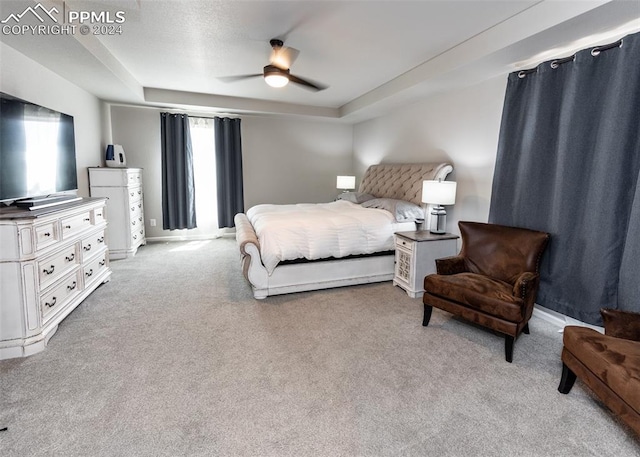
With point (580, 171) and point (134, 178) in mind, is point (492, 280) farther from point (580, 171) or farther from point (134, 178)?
point (134, 178)

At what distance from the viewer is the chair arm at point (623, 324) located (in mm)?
1804

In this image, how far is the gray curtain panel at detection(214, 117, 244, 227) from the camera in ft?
19.1

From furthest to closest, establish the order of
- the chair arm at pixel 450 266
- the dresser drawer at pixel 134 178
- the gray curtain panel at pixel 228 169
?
the gray curtain panel at pixel 228 169, the dresser drawer at pixel 134 178, the chair arm at pixel 450 266

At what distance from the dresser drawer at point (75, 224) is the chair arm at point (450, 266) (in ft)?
10.6

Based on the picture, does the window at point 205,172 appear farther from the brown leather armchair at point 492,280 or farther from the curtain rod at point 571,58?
the curtain rod at point 571,58

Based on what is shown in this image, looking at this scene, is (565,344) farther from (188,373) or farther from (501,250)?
(188,373)

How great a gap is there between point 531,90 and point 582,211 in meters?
1.19

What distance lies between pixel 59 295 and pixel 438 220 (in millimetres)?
3792

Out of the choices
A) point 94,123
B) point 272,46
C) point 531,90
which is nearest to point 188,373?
point 272,46

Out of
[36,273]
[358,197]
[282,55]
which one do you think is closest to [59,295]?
[36,273]

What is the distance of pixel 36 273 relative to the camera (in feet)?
7.41

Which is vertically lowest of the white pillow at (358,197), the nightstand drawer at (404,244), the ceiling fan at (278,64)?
the nightstand drawer at (404,244)

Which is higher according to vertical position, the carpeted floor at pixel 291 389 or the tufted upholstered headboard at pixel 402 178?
the tufted upholstered headboard at pixel 402 178

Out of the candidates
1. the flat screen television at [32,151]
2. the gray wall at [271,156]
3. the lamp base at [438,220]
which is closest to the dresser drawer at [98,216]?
the flat screen television at [32,151]
